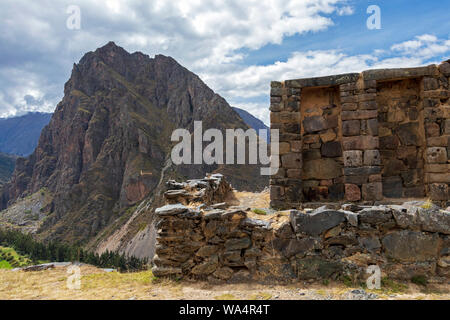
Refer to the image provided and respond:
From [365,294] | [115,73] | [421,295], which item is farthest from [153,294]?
[115,73]

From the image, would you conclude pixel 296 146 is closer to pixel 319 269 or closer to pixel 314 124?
pixel 314 124

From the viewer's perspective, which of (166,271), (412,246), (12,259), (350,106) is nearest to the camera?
(412,246)

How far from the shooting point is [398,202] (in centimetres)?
859

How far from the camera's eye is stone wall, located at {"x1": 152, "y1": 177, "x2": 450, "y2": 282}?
5102 millimetres

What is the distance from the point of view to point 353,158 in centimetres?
902

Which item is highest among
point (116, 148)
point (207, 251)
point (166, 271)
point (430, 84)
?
point (116, 148)

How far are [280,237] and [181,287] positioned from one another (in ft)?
6.53

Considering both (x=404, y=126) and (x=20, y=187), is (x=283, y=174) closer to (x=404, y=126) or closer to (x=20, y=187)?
(x=404, y=126)

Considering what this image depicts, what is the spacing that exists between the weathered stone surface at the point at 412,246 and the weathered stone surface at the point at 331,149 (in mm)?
4558

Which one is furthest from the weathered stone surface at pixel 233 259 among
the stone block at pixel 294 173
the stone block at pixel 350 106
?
the stone block at pixel 350 106

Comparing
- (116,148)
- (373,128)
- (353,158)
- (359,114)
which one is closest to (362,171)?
(353,158)

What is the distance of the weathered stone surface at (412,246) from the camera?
5.08m

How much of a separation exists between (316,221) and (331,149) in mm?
4738
